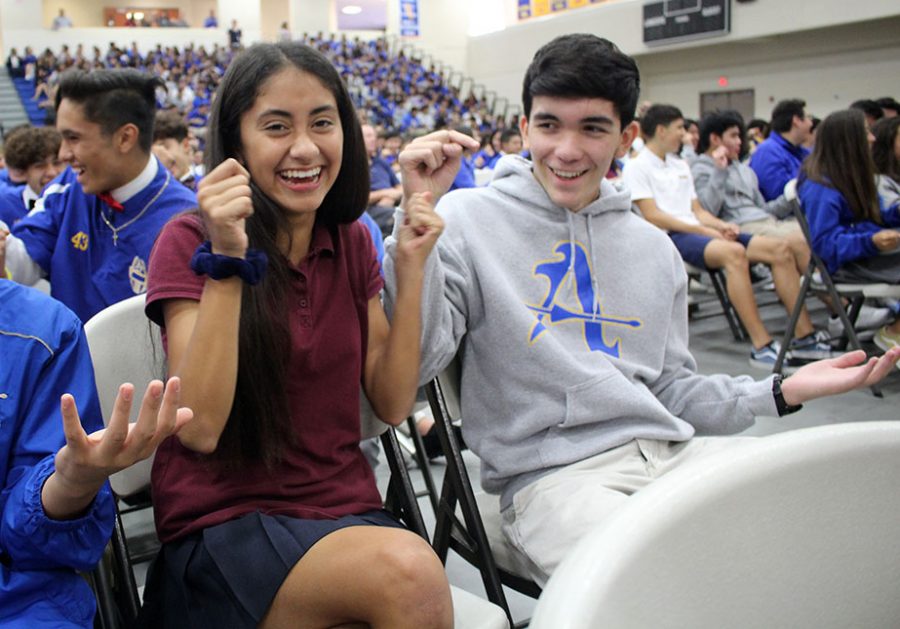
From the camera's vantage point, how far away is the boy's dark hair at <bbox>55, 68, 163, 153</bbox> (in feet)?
7.82

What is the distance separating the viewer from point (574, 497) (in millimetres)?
1438

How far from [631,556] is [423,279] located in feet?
2.82

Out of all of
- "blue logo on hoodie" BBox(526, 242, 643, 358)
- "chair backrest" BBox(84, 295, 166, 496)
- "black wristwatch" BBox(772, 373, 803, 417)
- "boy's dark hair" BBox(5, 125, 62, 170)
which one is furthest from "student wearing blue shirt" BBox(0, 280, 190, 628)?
"boy's dark hair" BBox(5, 125, 62, 170)

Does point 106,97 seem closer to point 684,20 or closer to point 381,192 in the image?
point 381,192

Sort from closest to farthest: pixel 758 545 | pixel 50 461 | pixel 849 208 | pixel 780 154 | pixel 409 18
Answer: pixel 758 545 → pixel 50 461 → pixel 849 208 → pixel 780 154 → pixel 409 18

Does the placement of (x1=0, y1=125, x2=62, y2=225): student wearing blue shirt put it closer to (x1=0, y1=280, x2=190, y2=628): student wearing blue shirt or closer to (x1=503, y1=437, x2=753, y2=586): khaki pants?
(x1=0, y1=280, x2=190, y2=628): student wearing blue shirt

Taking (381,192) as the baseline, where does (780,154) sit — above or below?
above

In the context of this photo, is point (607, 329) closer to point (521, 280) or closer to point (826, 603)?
point (521, 280)

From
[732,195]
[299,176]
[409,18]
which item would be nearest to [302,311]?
[299,176]

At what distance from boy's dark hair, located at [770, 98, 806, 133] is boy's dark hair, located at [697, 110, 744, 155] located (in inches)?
9.5

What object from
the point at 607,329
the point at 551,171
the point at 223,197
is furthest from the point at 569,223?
the point at 223,197

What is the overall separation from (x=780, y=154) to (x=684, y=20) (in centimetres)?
1111

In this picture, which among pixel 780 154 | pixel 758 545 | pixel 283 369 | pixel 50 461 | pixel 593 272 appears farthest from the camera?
pixel 780 154

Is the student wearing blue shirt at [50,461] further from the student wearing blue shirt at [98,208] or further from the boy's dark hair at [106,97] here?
the boy's dark hair at [106,97]
